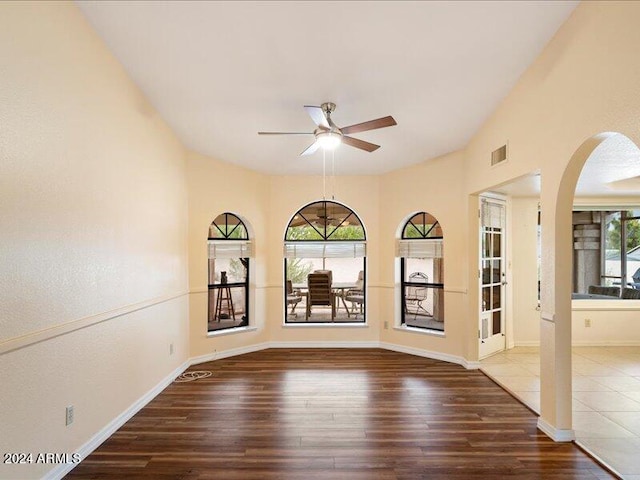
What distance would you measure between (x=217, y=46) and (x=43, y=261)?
79.5 inches

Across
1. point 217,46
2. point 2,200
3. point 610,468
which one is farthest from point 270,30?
point 610,468

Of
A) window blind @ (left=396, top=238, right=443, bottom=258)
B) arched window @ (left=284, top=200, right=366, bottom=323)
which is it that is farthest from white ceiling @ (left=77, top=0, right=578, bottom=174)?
arched window @ (left=284, top=200, right=366, bottom=323)

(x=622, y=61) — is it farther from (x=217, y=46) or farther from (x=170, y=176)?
(x=170, y=176)

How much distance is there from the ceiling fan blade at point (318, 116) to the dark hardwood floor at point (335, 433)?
268 centimetres

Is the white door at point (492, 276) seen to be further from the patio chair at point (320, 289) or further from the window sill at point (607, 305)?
the patio chair at point (320, 289)

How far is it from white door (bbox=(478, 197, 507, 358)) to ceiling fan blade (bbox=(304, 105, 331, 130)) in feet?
8.82

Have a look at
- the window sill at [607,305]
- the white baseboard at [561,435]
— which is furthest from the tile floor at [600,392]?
the window sill at [607,305]

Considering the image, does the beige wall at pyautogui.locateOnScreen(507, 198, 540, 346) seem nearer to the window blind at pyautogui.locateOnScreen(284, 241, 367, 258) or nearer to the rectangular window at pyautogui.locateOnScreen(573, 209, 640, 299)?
the rectangular window at pyautogui.locateOnScreen(573, 209, 640, 299)

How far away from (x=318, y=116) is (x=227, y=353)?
3734mm

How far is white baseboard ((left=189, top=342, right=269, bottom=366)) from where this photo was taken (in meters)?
4.86

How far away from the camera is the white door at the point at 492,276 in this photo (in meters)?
4.93

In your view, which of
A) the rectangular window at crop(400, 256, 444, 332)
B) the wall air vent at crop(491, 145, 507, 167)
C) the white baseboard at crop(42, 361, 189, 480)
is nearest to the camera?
the white baseboard at crop(42, 361, 189, 480)

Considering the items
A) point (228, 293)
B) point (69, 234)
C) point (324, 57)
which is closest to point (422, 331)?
point (228, 293)

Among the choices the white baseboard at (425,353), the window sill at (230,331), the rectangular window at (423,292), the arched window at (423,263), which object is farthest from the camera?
the rectangular window at (423,292)
